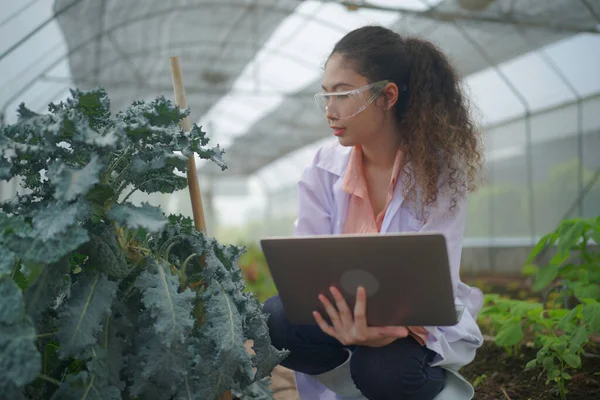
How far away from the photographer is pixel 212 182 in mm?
17875

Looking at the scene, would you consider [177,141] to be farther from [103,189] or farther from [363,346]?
[363,346]

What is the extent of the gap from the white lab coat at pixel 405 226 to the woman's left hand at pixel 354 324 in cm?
18

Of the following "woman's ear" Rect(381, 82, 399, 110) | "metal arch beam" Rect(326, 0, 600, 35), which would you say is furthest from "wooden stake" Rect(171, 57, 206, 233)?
"metal arch beam" Rect(326, 0, 600, 35)

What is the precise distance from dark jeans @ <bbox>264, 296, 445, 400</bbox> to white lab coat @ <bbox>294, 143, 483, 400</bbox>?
54 millimetres

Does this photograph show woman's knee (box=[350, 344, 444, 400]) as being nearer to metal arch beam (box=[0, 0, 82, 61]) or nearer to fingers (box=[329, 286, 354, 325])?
fingers (box=[329, 286, 354, 325])

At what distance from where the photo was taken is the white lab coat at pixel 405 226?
1744 mm

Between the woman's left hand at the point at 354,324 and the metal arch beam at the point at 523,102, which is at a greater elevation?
the metal arch beam at the point at 523,102

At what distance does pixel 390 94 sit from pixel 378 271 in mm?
764

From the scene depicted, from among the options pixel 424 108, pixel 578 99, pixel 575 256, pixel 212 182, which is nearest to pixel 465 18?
pixel 578 99

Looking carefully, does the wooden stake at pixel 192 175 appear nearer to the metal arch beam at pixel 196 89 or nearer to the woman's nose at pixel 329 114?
the woman's nose at pixel 329 114

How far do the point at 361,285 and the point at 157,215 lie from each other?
549 millimetres

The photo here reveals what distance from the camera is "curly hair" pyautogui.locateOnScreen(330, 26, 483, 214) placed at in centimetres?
184

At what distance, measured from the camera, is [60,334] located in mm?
1169

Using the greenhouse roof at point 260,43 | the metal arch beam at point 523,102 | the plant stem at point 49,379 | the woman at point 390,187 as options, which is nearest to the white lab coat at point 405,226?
the woman at point 390,187
